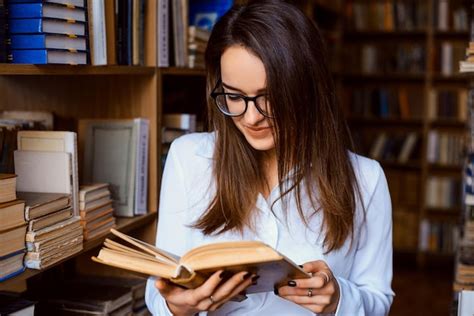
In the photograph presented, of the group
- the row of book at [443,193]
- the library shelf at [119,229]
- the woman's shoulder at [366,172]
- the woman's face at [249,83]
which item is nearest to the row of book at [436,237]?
the row of book at [443,193]

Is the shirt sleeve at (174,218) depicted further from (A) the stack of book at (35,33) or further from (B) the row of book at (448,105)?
(B) the row of book at (448,105)

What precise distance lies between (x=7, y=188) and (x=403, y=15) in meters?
4.33

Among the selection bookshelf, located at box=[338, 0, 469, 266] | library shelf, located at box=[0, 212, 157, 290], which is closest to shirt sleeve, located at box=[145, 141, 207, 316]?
library shelf, located at box=[0, 212, 157, 290]

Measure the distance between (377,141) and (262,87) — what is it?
3.94m

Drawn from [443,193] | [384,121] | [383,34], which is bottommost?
[443,193]

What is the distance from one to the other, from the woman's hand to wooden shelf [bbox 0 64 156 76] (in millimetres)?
483

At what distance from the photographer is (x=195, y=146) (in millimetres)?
1558

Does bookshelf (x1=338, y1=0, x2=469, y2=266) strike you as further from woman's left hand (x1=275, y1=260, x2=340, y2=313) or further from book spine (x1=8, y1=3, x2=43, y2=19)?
book spine (x1=8, y1=3, x2=43, y2=19)

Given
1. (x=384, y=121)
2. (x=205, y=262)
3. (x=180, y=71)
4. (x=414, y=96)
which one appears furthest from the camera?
(x=384, y=121)

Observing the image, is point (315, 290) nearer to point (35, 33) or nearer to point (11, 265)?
point (11, 265)

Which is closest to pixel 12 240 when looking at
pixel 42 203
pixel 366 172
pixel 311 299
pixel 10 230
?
pixel 10 230

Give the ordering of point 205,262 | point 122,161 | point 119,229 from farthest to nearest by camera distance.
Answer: point 122,161 → point 119,229 → point 205,262

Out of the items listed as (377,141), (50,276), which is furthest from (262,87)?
(377,141)

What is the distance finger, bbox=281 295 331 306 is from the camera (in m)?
1.23
